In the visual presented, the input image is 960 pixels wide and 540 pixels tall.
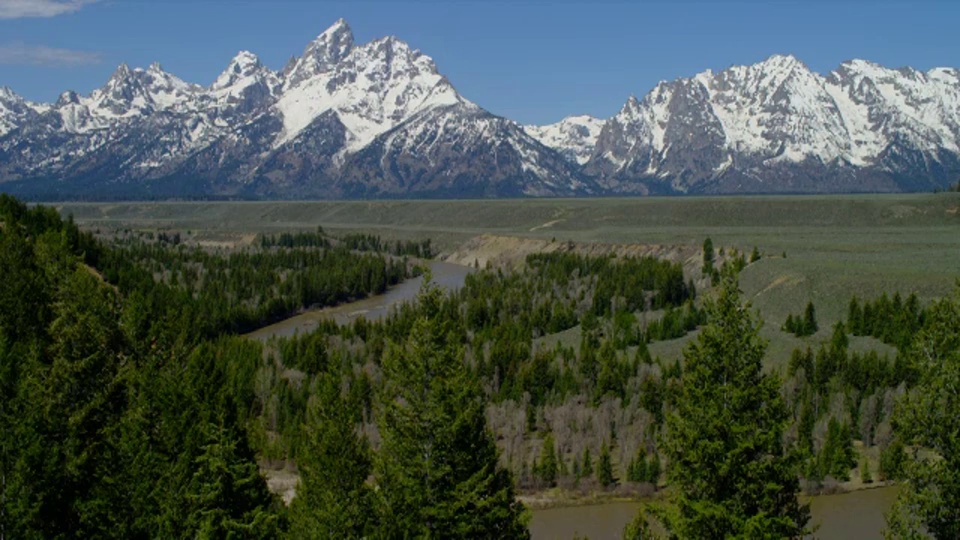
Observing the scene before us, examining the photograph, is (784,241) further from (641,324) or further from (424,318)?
(424,318)

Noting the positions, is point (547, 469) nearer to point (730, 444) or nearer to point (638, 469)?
point (638, 469)

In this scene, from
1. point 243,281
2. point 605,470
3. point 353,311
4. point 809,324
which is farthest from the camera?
point 243,281

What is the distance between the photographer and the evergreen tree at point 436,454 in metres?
23.3

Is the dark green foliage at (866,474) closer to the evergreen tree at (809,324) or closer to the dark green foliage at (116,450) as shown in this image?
the evergreen tree at (809,324)

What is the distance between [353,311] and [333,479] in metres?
105

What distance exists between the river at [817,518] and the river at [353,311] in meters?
49.1

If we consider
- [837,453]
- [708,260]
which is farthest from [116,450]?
[708,260]

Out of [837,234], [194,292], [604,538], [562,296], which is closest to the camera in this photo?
[604,538]

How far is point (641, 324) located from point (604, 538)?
50632 millimetres

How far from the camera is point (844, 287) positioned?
96312 mm

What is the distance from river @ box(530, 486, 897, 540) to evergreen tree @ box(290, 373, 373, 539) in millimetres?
22506

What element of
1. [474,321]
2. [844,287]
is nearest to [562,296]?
[474,321]

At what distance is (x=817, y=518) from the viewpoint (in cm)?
4809

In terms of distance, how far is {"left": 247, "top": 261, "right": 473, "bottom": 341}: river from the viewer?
4422 inches
